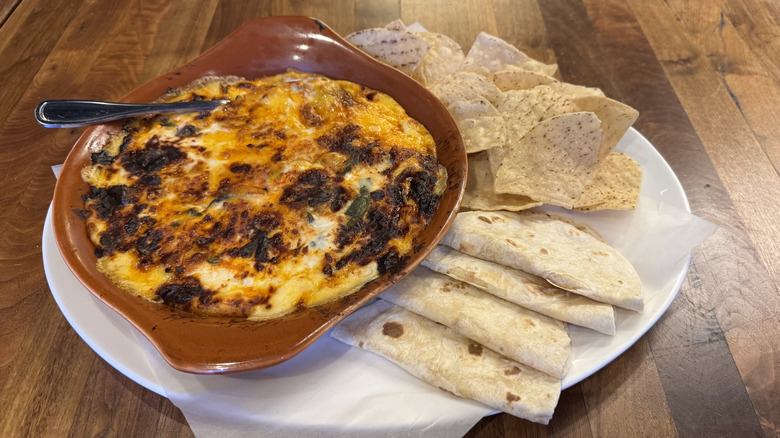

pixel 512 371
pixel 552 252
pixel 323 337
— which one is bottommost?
pixel 323 337

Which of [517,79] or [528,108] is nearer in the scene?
[528,108]

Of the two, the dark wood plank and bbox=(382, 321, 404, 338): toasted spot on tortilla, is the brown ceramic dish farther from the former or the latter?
the dark wood plank

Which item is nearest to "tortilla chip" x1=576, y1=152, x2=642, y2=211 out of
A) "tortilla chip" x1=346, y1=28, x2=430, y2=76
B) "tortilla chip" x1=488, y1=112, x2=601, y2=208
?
"tortilla chip" x1=488, y1=112, x2=601, y2=208

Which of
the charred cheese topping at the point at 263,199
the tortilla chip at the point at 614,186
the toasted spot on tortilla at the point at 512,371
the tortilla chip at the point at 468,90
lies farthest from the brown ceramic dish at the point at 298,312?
the tortilla chip at the point at 614,186

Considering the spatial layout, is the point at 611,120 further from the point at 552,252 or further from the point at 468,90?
the point at 552,252

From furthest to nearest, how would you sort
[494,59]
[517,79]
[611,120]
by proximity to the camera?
[494,59], [517,79], [611,120]

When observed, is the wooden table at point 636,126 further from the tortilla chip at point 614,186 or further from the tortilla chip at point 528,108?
the tortilla chip at point 528,108

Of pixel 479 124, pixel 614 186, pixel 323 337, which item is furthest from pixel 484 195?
pixel 323 337
